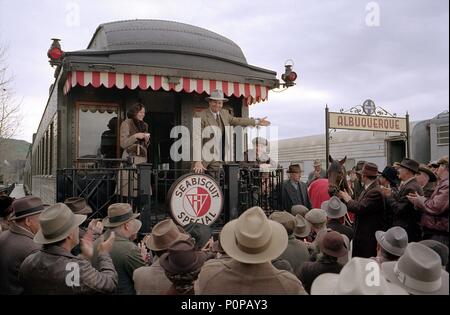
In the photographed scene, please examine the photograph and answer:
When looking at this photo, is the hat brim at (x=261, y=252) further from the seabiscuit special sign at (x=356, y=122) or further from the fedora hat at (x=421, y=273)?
the seabiscuit special sign at (x=356, y=122)

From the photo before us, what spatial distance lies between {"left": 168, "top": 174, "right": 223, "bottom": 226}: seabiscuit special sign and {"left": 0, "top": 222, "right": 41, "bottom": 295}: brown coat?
1821 millimetres

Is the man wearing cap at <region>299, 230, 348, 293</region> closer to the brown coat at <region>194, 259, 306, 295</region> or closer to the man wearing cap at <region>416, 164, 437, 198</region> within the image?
the brown coat at <region>194, 259, 306, 295</region>

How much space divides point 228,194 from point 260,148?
165 cm

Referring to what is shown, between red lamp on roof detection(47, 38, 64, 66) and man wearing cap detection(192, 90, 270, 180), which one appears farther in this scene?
man wearing cap detection(192, 90, 270, 180)

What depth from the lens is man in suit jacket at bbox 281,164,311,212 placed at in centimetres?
639

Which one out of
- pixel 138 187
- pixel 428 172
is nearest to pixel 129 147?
pixel 138 187

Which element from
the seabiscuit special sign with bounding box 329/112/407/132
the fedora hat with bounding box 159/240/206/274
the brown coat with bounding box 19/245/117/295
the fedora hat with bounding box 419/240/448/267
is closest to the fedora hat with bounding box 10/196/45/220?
the brown coat with bounding box 19/245/117/295

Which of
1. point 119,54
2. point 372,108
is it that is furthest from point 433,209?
point 372,108

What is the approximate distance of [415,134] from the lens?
10.8 metres

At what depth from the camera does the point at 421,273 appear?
7.02 ft

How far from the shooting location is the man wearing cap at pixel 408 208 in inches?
177

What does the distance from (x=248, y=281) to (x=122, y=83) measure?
13.0ft

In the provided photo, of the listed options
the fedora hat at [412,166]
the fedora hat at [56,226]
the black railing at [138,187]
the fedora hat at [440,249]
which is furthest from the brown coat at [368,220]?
the fedora hat at [56,226]

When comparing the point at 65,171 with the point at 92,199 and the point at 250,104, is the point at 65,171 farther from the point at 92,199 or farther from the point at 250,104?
the point at 250,104
